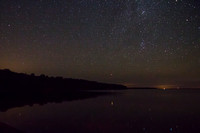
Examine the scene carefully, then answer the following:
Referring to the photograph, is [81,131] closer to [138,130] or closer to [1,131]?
[138,130]

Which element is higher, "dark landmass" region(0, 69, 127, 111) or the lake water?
the lake water

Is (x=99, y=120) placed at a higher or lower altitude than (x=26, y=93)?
higher

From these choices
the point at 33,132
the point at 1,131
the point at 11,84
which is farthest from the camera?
the point at 11,84

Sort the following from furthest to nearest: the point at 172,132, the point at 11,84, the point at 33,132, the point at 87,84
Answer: the point at 87,84 < the point at 11,84 < the point at 172,132 < the point at 33,132

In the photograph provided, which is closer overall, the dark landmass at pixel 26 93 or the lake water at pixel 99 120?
the lake water at pixel 99 120

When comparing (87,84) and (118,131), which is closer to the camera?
(118,131)

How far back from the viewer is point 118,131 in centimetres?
1406

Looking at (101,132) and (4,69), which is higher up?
(4,69)

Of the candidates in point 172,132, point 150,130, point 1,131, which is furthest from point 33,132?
point 172,132

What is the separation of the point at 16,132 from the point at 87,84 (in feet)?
612

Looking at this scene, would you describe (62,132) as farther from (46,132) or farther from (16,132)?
(16,132)

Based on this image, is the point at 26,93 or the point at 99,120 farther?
the point at 26,93

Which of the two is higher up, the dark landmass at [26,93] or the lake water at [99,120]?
the lake water at [99,120]

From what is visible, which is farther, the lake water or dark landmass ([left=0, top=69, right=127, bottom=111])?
dark landmass ([left=0, top=69, right=127, bottom=111])
